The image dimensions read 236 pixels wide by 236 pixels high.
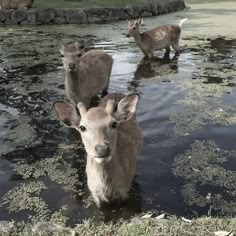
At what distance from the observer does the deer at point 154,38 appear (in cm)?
1455

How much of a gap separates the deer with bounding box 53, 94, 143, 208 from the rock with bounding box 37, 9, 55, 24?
17592mm

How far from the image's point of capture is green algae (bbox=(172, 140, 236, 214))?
18.4 ft

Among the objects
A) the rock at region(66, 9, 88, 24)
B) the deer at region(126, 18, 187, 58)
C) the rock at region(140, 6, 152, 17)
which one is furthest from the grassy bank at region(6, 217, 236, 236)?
the rock at region(140, 6, 152, 17)

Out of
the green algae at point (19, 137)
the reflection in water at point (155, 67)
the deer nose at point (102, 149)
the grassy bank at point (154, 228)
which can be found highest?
the deer nose at point (102, 149)

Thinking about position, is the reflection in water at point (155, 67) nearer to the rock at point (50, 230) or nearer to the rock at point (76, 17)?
the rock at point (50, 230)

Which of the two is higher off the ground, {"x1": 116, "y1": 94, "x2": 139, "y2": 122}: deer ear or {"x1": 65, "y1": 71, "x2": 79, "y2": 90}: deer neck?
{"x1": 116, "y1": 94, "x2": 139, "y2": 122}: deer ear

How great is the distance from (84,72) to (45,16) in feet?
45.8

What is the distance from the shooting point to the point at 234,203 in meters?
5.52

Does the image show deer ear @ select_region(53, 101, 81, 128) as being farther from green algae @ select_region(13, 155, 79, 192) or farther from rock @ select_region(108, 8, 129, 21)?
rock @ select_region(108, 8, 129, 21)

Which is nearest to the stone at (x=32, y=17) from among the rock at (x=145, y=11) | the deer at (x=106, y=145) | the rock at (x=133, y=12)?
the rock at (x=133, y=12)

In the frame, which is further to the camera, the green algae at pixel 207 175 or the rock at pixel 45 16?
the rock at pixel 45 16

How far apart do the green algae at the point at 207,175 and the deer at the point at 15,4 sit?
17936mm

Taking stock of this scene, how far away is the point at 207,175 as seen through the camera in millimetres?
6289

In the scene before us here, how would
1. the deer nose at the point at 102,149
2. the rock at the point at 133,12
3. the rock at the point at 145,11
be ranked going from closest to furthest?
the deer nose at the point at 102,149 → the rock at the point at 133,12 → the rock at the point at 145,11
